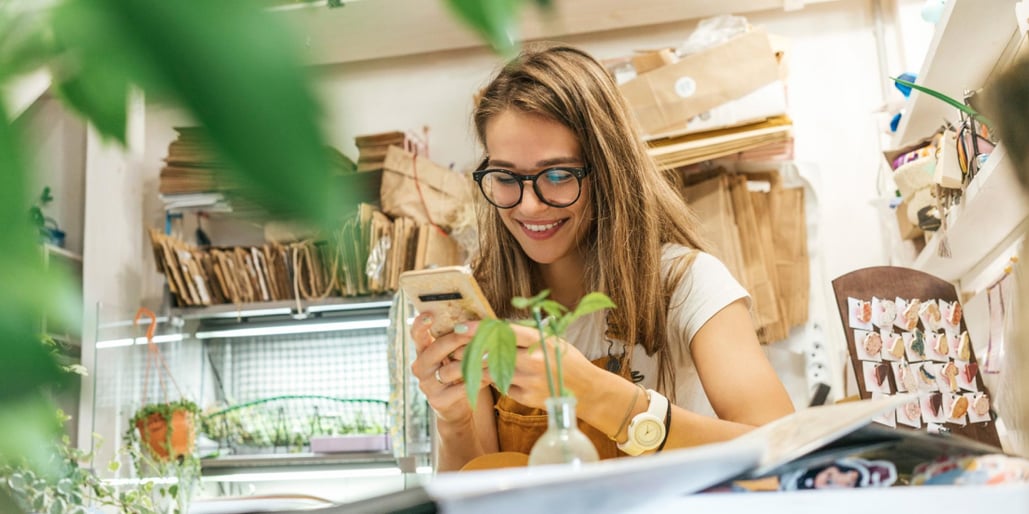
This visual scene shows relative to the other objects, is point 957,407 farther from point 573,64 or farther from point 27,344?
point 27,344

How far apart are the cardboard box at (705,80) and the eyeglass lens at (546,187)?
1537 millimetres

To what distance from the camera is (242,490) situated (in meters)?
3.47

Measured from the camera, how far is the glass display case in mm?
3064

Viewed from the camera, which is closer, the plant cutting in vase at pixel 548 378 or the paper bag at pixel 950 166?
the plant cutting in vase at pixel 548 378

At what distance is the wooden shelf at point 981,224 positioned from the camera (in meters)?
1.40

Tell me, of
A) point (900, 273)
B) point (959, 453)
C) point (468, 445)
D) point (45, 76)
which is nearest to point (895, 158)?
point (900, 273)

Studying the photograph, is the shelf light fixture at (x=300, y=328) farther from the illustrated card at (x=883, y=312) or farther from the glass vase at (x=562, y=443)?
the glass vase at (x=562, y=443)

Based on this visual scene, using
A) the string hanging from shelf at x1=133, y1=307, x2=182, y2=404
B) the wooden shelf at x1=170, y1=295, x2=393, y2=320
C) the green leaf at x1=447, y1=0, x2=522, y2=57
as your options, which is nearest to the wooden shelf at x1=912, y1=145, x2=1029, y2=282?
the green leaf at x1=447, y1=0, x2=522, y2=57

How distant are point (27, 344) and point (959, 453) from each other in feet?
1.75

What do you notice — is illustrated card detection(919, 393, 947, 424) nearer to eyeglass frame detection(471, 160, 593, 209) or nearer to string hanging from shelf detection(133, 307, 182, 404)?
eyeglass frame detection(471, 160, 593, 209)

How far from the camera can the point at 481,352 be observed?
57cm

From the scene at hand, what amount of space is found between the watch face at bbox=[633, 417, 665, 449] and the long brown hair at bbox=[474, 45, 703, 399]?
36 cm

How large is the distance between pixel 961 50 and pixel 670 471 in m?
1.72

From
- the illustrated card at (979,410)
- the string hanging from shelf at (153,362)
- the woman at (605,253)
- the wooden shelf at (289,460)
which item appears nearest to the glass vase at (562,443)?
the woman at (605,253)
